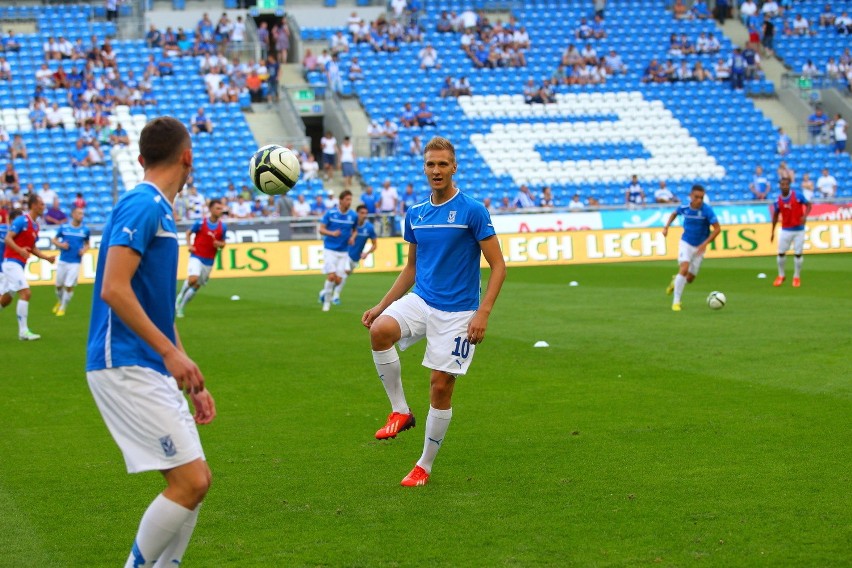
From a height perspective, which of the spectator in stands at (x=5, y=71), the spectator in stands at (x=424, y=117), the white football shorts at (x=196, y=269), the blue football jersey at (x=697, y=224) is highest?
the blue football jersey at (x=697, y=224)

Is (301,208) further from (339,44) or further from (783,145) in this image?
(783,145)

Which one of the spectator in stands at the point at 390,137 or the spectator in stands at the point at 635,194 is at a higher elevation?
the spectator in stands at the point at 390,137

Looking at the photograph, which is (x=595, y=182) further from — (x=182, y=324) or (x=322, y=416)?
(x=322, y=416)

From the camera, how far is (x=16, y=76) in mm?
40500

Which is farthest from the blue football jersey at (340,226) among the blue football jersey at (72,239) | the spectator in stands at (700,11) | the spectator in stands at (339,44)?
the spectator in stands at (700,11)

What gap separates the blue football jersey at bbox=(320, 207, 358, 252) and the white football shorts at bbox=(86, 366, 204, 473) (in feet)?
60.2

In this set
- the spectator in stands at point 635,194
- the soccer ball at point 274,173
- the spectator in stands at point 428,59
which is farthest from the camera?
the spectator in stands at point 428,59

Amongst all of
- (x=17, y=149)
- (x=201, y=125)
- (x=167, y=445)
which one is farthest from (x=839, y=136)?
(x=167, y=445)

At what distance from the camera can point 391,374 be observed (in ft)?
27.2

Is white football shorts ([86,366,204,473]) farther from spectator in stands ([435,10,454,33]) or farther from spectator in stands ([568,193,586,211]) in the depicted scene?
spectator in stands ([435,10,454,33])

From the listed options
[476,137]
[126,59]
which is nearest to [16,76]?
[126,59]

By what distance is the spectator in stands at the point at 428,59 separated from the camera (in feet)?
149

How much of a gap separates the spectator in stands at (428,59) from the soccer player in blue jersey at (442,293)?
3812 centimetres

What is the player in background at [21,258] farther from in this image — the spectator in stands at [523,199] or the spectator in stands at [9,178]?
the spectator in stands at [523,199]
